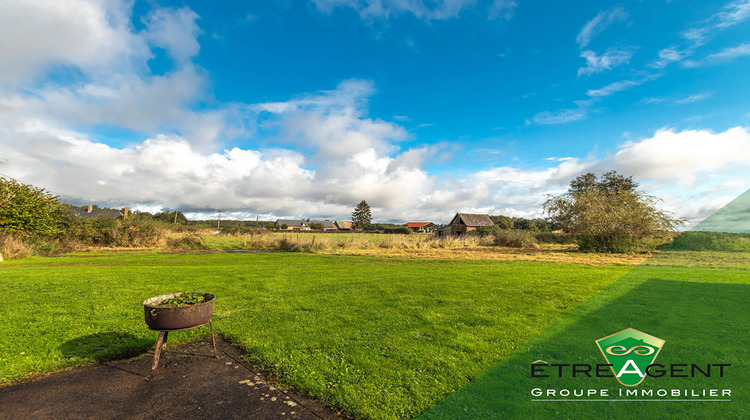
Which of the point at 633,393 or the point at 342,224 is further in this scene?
the point at 342,224

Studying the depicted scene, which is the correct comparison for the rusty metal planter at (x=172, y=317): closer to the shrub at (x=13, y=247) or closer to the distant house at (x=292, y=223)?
the shrub at (x=13, y=247)

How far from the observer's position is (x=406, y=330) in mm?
6051

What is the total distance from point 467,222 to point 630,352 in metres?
50.3

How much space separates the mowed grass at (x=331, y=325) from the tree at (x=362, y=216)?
323 ft

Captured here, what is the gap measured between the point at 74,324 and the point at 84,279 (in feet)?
20.8

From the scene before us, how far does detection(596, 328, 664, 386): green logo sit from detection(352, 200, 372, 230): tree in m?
104

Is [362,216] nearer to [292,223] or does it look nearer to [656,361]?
[292,223]

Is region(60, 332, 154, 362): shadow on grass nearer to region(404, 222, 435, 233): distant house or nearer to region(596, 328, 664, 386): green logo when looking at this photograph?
region(596, 328, 664, 386): green logo

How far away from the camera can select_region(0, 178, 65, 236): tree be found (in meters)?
19.3

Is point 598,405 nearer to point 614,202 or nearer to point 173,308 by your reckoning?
point 173,308

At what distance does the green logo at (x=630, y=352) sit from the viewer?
4161mm

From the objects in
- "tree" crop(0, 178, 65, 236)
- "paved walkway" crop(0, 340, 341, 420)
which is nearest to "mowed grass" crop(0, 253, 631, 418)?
"paved walkway" crop(0, 340, 341, 420)

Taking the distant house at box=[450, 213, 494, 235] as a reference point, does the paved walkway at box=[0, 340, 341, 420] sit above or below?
below

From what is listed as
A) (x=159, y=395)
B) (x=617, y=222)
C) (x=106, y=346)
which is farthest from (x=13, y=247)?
(x=617, y=222)
